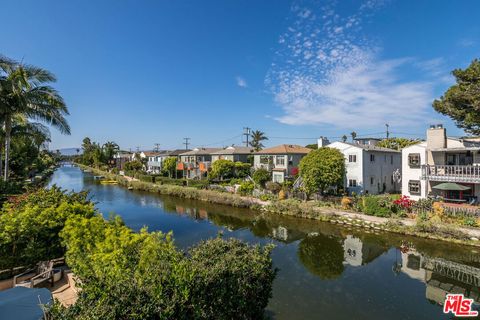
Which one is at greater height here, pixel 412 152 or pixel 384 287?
pixel 412 152

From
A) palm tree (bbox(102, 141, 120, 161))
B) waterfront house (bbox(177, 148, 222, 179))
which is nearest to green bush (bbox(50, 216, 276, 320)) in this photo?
waterfront house (bbox(177, 148, 222, 179))

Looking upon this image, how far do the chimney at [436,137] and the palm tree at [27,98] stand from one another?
36.4 metres

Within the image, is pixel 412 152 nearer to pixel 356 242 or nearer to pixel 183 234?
pixel 356 242

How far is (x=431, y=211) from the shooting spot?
23188 millimetres

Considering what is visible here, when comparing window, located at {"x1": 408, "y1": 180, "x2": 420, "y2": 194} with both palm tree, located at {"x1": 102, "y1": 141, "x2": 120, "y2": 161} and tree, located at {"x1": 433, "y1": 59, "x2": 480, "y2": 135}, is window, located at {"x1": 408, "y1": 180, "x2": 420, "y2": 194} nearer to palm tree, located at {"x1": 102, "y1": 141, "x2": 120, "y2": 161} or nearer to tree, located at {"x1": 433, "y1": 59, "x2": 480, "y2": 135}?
tree, located at {"x1": 433, "y1": 59, "x2": 480, "y2": 135}

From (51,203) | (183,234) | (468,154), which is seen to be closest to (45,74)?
(51,203)

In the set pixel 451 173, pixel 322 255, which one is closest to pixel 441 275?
pixel 322 255

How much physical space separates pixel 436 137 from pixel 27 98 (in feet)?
125

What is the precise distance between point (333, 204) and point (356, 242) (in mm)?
8956

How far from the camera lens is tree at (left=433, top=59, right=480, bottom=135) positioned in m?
21.5

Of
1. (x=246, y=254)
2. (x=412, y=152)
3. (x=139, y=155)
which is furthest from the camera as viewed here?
(x=139, y=155)

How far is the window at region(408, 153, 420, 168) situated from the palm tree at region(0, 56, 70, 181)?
35643 millimetres

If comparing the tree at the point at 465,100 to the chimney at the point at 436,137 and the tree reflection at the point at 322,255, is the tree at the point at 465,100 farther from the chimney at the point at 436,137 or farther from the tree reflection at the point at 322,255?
the tree reflection at the point at 322,255

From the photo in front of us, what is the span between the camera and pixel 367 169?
33.1 meters
